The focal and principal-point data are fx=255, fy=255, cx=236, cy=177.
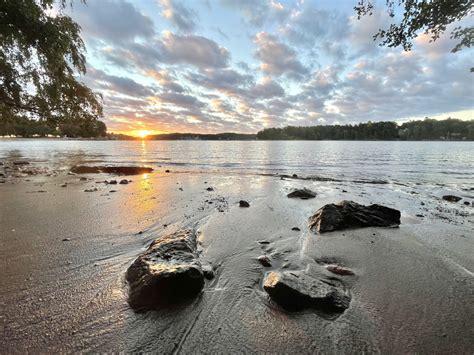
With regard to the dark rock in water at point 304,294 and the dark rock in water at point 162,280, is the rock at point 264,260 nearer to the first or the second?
the dark rock in water at point 304,294

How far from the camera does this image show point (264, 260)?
5008 mm

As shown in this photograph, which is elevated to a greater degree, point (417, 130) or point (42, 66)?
point (417, 130)

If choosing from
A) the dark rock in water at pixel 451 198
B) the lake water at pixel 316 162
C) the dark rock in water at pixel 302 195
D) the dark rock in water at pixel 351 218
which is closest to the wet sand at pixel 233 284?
the dark rock in water at pixel 351 218

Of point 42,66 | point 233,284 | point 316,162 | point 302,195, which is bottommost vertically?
point 233,284

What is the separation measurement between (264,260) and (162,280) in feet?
6.94

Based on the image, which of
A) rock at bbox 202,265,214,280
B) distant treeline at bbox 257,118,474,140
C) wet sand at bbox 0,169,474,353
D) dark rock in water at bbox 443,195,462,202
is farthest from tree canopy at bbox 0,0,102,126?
distant treeline at bbox 257,118,474,140

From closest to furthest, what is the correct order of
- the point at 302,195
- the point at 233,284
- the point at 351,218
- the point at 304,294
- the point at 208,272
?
1. the point at 304,294
2. the point at 233,284
3. the point at 208,272
4. the point at 351,218
5. the point at 302,195

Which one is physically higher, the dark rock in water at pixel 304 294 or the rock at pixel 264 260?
the dark rock in water at pixel 304 294

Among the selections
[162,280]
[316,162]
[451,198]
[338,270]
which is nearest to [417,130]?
[316,162]

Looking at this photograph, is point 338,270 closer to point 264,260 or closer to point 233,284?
point 264,260

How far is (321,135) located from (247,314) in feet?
676

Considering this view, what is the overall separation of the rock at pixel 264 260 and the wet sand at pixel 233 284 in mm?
117

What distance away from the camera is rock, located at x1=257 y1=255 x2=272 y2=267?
489cm

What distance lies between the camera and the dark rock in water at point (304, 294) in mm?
3484
